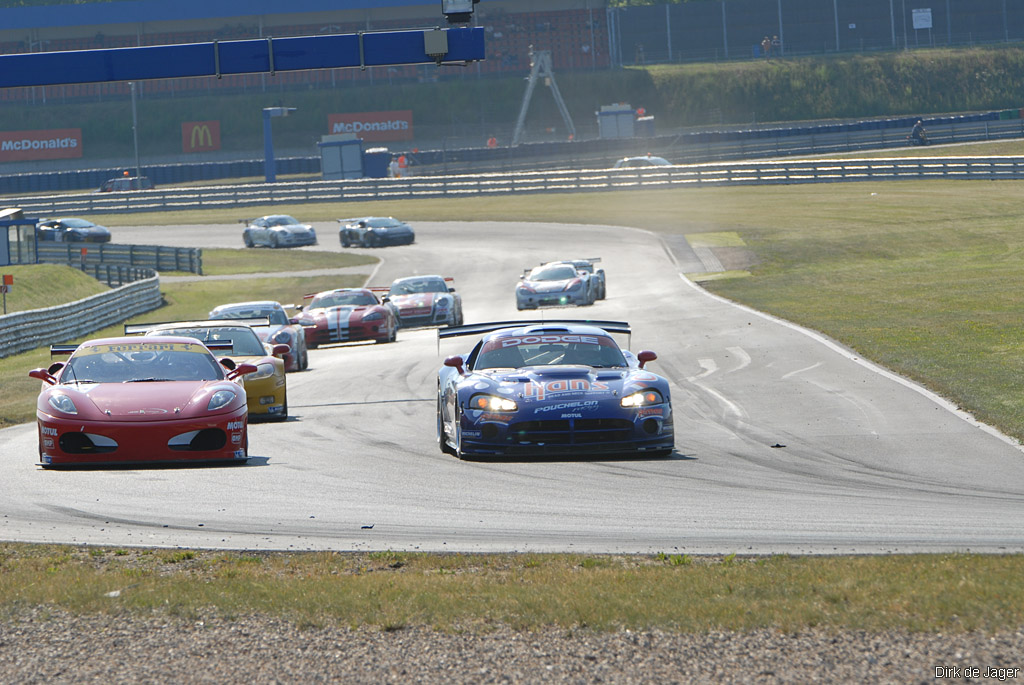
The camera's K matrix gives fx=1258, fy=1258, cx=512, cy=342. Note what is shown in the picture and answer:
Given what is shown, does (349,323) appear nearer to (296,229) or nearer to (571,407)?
(571,407)

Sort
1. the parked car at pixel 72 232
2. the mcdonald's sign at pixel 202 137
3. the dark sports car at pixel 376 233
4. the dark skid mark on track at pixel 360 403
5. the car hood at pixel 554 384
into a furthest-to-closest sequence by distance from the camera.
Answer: the mcdonald's sign at pixel 202 137, the parked car at pixel 72 232, the dark sports car at pixel 376 233, the dark skid mark on track at pixel 360 403, the car hood at pixel 554 384

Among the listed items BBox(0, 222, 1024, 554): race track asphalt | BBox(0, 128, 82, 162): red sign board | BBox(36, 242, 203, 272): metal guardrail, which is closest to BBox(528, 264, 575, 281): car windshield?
BBox(0, 222, 1024, 554): race track asphalt

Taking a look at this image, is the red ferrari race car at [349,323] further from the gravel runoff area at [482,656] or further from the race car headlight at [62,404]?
the gravel runoff area at [482,656]

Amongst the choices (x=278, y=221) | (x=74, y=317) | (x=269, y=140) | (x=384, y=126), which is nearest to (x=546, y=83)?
(x=384, y=126)

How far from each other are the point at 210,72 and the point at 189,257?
28.6m

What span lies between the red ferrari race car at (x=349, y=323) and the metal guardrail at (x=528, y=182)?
3527cm

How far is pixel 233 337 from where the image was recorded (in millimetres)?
15930

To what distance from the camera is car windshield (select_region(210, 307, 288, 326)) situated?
71.5 feet

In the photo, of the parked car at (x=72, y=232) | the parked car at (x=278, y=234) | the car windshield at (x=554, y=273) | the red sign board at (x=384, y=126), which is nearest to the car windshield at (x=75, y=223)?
the parked car at (x=72, y=232)

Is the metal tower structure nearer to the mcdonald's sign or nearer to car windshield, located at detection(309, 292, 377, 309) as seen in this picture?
the mcdonald's sign

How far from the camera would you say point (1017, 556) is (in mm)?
6797

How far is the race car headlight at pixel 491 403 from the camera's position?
11125mm

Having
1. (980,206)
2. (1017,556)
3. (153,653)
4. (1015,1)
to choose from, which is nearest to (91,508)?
(153,653)

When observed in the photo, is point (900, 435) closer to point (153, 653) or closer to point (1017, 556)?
point (1017, 556)
